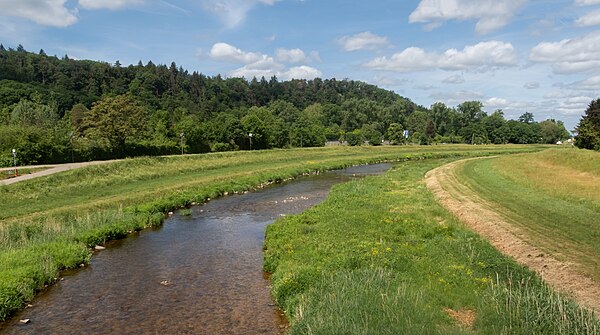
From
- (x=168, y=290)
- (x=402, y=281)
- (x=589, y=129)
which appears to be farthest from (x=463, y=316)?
(x=589, y=129)

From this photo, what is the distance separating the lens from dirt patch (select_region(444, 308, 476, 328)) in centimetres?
1064

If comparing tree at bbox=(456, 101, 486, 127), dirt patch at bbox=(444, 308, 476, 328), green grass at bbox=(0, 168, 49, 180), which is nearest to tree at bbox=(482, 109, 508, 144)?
tree at bbox=(456, 101, 486, 127)

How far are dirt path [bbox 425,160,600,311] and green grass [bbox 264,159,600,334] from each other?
802mm

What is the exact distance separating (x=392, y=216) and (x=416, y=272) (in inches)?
373

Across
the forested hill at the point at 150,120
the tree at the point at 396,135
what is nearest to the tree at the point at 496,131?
the forested hill at the point at 150,120

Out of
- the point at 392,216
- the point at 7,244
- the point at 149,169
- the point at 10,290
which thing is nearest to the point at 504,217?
the point at 392,216

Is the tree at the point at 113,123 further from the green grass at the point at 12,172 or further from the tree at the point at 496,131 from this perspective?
the tree at the point at 496,131

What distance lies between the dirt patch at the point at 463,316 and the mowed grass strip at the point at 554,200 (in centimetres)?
497

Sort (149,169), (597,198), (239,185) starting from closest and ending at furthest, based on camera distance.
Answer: (597,198) → (239,185) → (149,169)

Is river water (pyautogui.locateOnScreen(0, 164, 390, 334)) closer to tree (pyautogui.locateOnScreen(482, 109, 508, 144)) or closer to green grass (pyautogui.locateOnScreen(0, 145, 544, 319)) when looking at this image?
green grass (pyautogui.locateOnScreen(0, 145, 544, 319))

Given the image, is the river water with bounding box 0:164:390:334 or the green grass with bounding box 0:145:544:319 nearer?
the river water with bounding box 0:164:390:334

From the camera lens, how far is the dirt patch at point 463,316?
10641 millimetres

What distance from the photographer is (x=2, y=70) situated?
5679 inches

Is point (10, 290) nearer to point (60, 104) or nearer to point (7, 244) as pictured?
point (7, 244)
